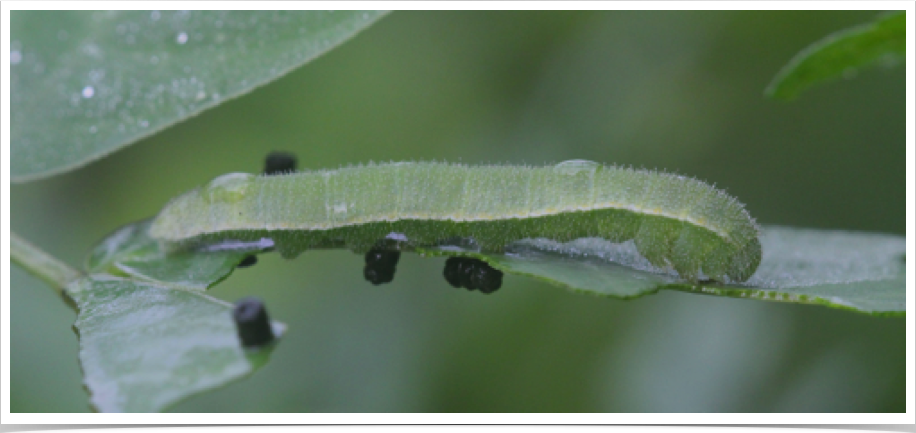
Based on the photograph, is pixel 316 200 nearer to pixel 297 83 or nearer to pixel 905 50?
pixel 905 50

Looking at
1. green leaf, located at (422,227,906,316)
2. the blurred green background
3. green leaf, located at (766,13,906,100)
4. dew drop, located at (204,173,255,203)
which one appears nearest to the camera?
green leaf, located at (766,13,906,100)

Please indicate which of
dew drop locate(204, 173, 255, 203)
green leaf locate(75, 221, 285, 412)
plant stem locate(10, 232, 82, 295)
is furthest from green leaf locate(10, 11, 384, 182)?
dew drop locate(204, 173, 255, 203)

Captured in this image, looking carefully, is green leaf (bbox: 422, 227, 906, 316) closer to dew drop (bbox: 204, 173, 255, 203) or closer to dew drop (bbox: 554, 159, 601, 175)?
dew drop (bbox: 554, 159, 601, 175)

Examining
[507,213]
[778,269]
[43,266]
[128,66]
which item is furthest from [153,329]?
[778,269]

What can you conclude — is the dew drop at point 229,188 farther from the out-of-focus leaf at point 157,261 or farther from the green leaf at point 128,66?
the green leaf at point 128,66

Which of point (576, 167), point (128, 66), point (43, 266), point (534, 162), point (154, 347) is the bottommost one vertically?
point (154, 347)

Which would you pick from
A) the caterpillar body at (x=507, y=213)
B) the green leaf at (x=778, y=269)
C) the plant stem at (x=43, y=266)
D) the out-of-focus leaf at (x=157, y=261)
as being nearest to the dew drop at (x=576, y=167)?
the caterpillar body at (x=507, y=213)

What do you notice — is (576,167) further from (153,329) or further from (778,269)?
(153,329)
